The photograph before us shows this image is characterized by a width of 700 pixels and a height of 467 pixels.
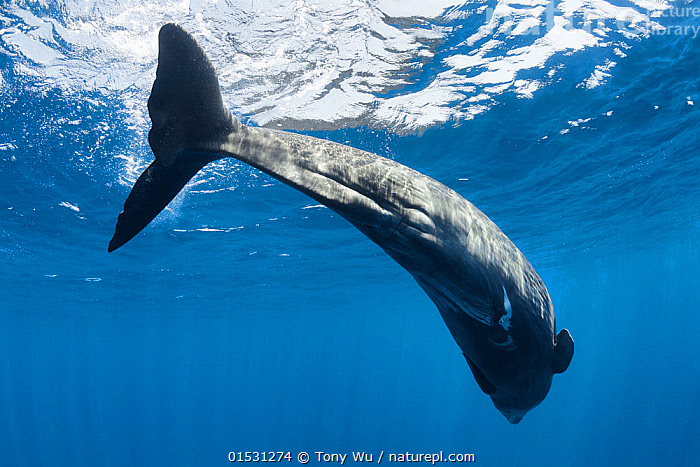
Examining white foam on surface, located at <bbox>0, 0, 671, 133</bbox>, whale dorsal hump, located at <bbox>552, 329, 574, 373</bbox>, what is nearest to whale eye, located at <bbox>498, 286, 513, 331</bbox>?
whale dorsal hump, located at <bbox>552, 329, 574, 373</bbox>

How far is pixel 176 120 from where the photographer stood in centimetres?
307

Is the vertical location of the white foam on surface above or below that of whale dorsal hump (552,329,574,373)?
above

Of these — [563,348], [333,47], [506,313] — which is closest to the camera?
[506,313]

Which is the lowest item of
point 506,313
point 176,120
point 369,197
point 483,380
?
point 483,380

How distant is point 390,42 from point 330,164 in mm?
8382

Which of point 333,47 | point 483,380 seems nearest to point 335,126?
point 333,47

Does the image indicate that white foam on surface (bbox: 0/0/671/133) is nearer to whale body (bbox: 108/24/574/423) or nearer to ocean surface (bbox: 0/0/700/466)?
ocean surface (bbox: 0/0/700/466)

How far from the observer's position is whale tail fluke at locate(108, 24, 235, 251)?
284cm

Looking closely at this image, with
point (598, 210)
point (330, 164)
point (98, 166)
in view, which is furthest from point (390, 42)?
point (598, 210)

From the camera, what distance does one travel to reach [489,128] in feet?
48.1

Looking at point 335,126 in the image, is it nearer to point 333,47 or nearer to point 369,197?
point 333,47

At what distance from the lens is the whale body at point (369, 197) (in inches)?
111

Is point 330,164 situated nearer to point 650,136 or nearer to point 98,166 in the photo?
point 98,166

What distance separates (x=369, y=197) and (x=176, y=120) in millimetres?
1622
